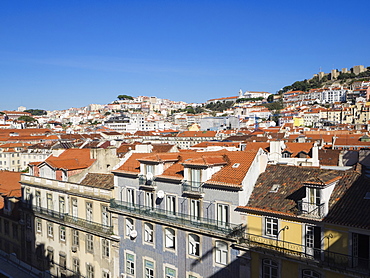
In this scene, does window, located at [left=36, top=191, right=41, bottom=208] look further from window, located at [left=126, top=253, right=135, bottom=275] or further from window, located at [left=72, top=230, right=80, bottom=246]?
window, located at [left=126, top=253, right=135, bottom=275]

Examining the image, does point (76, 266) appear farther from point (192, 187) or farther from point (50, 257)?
point (192, 187)

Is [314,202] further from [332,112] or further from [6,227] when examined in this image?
[332,112]

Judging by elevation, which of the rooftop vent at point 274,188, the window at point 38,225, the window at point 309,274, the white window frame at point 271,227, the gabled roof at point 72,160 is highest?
the gabled roof at point 72,160

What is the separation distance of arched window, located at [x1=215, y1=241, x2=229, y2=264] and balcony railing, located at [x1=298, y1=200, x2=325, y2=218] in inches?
191

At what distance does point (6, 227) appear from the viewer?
35188 millimetres

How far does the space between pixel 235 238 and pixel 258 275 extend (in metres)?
2.04

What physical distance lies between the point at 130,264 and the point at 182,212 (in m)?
6.22

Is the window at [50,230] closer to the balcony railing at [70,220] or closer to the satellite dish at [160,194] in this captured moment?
the balcony railing at [70,220]

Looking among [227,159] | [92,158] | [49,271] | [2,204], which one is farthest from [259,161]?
[2,204]

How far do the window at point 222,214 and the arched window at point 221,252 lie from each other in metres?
1.04

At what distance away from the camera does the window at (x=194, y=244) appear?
20.4 m

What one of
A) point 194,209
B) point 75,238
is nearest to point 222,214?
point 194,209

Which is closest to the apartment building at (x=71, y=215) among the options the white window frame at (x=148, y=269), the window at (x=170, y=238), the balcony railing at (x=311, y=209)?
the white window frame at (x=148, y=269)

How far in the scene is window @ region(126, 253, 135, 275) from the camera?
24.2 m
